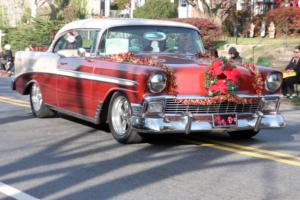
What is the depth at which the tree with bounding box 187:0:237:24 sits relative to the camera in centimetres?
3350

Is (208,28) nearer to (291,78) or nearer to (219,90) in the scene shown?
(291,78)

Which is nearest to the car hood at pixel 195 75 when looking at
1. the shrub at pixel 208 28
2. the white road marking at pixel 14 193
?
the white road marking at pixel 14 193

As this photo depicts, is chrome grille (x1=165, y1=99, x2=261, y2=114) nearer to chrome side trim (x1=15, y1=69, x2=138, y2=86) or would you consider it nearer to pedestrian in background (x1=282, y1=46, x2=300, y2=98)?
chrome side trim (x1=15, y1=69, x2=138, y2=86)

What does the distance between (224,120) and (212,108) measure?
22cm

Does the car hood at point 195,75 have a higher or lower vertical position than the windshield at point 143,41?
lower

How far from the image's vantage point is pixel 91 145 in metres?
8.80

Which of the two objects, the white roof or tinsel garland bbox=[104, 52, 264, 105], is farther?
the white roof

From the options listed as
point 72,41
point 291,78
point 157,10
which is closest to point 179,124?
point 72,41

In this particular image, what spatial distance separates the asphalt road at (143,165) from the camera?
6.35m

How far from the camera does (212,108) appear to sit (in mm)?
8461

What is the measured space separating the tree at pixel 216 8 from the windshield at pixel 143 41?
77.9ft

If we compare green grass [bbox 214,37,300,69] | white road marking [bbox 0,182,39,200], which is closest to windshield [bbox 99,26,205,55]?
white road marking [bbox 0,182,39,200]

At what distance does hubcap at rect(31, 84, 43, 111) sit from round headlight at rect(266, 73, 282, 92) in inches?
166

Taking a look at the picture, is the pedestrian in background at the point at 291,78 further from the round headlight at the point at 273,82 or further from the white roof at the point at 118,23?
the round headlight at the point at 273,82
